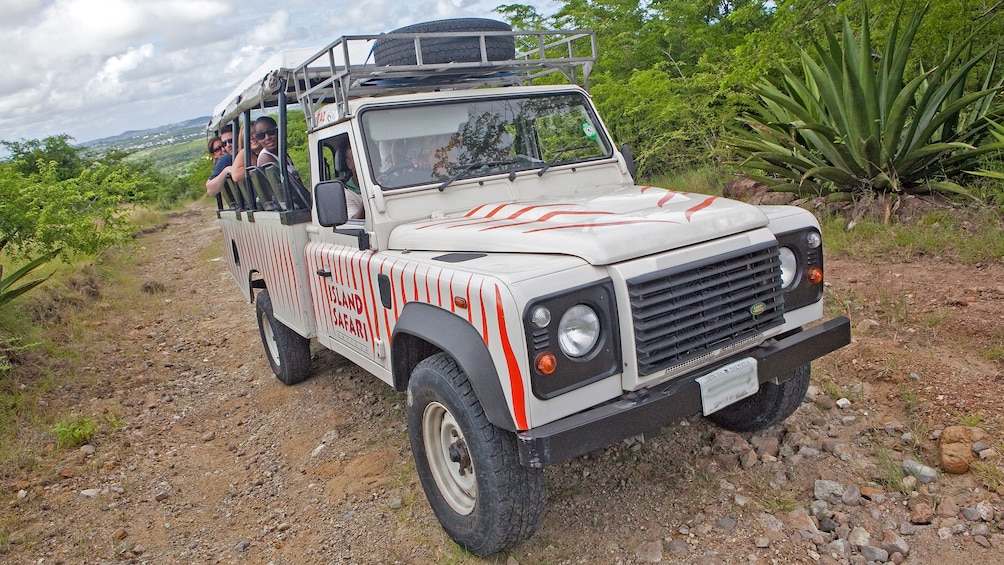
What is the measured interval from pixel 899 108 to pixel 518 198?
11.5ft

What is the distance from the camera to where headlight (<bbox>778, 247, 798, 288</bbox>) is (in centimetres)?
312

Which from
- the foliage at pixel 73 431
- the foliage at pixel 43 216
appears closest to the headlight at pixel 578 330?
the foliage at pixel 73 431

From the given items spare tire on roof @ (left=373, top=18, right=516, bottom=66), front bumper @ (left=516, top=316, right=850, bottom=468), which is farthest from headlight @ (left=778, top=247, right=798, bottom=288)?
spare tire on roof @ (left=373, top=18, right=516, bottom=66)

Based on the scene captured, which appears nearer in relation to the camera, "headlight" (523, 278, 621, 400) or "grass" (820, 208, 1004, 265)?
"headlight" (523, 278, 621, 400)

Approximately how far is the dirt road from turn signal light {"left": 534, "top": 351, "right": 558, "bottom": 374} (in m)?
0.94

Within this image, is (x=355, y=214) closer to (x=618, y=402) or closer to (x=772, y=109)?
(x=618, y=402)

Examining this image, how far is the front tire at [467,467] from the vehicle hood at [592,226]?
1.91 feet

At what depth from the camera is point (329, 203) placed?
351 centimetres

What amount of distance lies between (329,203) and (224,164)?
3691mm

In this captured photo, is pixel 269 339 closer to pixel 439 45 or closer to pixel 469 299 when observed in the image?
pixel 439 45

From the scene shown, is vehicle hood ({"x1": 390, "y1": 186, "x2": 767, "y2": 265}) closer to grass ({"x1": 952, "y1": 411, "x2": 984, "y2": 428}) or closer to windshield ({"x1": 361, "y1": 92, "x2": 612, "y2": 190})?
windshield ({"x1": 361, "y1": 92, "x2": 612, "y2": 190})

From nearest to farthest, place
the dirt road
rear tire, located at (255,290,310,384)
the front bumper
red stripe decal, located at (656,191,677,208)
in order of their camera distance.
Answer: the front bumper, the dirt road, red stripe decal, located at (656,191,677,208), rear tire, located at (255,290,310,384)

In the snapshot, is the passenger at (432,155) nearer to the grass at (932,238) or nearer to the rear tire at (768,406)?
the rear tire at (768,406)

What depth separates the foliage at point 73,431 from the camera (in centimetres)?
473
